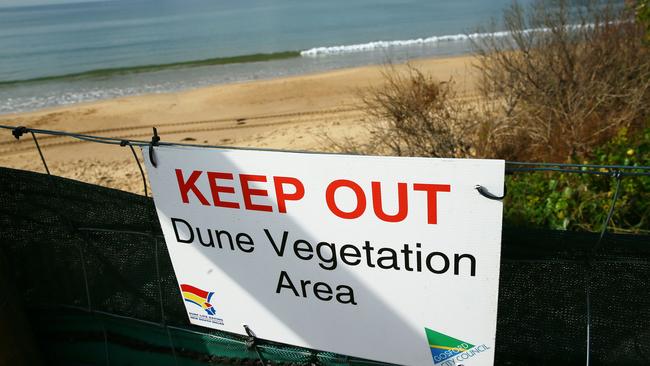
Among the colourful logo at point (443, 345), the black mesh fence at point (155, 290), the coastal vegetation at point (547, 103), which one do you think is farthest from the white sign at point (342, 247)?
the coastal vegetation at point (547, 103)

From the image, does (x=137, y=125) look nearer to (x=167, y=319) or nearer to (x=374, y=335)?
(x=167, y=319)

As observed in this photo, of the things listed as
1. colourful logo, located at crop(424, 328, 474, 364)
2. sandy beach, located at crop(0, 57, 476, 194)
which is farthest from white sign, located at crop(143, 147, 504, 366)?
sandy beach, located at crop(0, 57, 476, 194)

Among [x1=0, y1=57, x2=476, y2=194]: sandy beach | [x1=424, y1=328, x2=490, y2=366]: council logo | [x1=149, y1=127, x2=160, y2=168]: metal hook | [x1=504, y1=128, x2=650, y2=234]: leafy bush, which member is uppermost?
[x1=149, y1=127, x2=160, y2=168]: metal hook

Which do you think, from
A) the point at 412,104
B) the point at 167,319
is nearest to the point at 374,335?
the point at 167,319

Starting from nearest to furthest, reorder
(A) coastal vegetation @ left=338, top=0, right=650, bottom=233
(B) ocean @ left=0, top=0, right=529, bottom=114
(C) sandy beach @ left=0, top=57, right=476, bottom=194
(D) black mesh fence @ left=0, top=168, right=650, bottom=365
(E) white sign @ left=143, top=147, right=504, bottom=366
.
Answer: (E) white sign @ left=143, top=147, right=504, bottom=366 < (D) black mesh fence @ left=0, top=168, right=650, bottom=365 < (A) coastal vegetation @ left=338, top=0, right=650, bottom=233 < (C) sandy beach @ left=0, top=57, right=476, bottom=194 < (B) ocean @ left=0, top=0, right=529, bottom=114

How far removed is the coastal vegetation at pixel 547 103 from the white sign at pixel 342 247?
2.69 meters

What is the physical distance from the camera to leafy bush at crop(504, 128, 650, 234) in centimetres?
400

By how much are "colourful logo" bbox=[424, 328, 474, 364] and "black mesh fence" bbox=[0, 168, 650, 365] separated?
0.99ft

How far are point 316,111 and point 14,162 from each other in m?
6.89

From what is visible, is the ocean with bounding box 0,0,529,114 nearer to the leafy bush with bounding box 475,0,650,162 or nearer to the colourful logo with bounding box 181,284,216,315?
the leafy bush with bounding box 475,0,650,162

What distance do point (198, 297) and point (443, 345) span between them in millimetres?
1271

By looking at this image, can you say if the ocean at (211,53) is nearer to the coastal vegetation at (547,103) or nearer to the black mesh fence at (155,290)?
the coastal vegetation at (547,103)

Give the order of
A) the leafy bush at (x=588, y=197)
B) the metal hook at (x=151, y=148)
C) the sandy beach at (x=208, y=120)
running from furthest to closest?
the sandy beach at (x=208, y=120)
the leafy bush at (x=588, y=197)
the metal hook at (x=151, y=148)

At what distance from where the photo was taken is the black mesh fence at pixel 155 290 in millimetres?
Result: 2182
